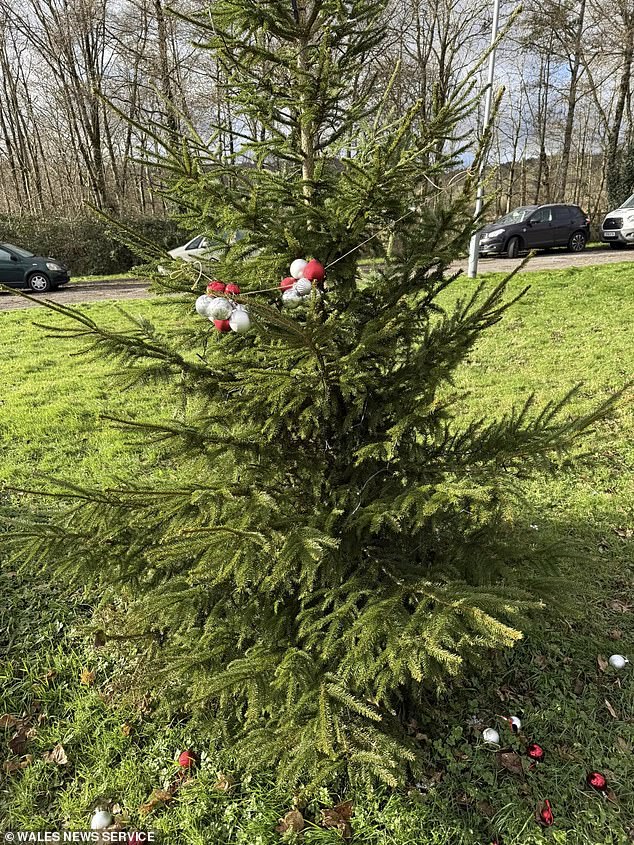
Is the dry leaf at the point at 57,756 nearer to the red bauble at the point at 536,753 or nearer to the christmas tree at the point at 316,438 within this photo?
the christmas tree at the point at 316,438

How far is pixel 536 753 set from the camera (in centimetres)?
242

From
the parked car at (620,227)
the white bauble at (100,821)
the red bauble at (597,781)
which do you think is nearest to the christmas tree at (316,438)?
the white bauble at (100,821)

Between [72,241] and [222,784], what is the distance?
61.7 ft

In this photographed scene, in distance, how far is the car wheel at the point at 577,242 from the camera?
17.0m

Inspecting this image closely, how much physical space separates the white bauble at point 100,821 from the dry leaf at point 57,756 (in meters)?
0.35

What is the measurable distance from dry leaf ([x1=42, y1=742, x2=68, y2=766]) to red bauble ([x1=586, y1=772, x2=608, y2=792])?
2379 mm

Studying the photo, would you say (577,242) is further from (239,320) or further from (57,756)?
(57,756)

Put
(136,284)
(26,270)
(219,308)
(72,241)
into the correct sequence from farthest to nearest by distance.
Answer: (72,241)
(136,284)
(26,270)
(219,308)

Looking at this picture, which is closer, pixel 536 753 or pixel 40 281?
pixel 536 753

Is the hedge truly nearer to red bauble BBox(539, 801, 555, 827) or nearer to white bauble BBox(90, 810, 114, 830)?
Answer: white bauble BBox(90, 810, 114, 830)

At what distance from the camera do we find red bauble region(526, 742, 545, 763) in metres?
2.42

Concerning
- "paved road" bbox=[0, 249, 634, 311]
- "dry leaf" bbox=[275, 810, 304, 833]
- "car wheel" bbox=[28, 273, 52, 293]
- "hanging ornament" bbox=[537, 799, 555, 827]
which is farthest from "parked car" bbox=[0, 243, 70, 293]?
"hanging ornament" bbox=[537, 799, 555, 827]

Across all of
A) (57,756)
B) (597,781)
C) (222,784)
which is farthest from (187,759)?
(597,781)

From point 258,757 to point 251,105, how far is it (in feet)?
8.48
